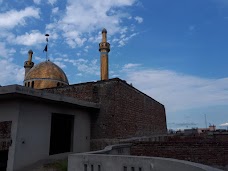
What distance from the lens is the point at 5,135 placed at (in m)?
8.13

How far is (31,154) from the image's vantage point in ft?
27.7

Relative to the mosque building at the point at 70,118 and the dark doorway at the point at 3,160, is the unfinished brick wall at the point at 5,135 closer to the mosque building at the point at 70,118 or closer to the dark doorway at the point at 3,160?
the mosque building at the point at 70,118

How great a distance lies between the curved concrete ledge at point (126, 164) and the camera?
3671 millimetres

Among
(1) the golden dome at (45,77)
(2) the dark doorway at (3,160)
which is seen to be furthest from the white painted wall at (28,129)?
(1) the golden dome at (45,77)

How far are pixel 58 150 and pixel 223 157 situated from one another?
25.2 feet

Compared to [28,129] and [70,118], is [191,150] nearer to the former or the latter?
[70,118]

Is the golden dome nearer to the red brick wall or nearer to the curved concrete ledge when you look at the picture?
the red brick wall

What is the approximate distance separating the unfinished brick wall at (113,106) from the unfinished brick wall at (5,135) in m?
5.37

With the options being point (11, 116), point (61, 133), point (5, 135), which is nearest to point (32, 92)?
point (11, 116)

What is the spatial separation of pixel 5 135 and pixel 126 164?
5650 millimetres

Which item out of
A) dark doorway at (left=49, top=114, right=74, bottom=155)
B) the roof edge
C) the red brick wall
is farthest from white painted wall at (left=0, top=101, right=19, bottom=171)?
the red brick wall

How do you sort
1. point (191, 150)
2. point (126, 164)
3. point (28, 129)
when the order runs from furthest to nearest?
point (191, 150)
point (28, 129)
point (126, 164)

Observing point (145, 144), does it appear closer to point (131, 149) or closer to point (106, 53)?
point (131, 149)

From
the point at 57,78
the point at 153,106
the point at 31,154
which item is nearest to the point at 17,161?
the point at 31,154
